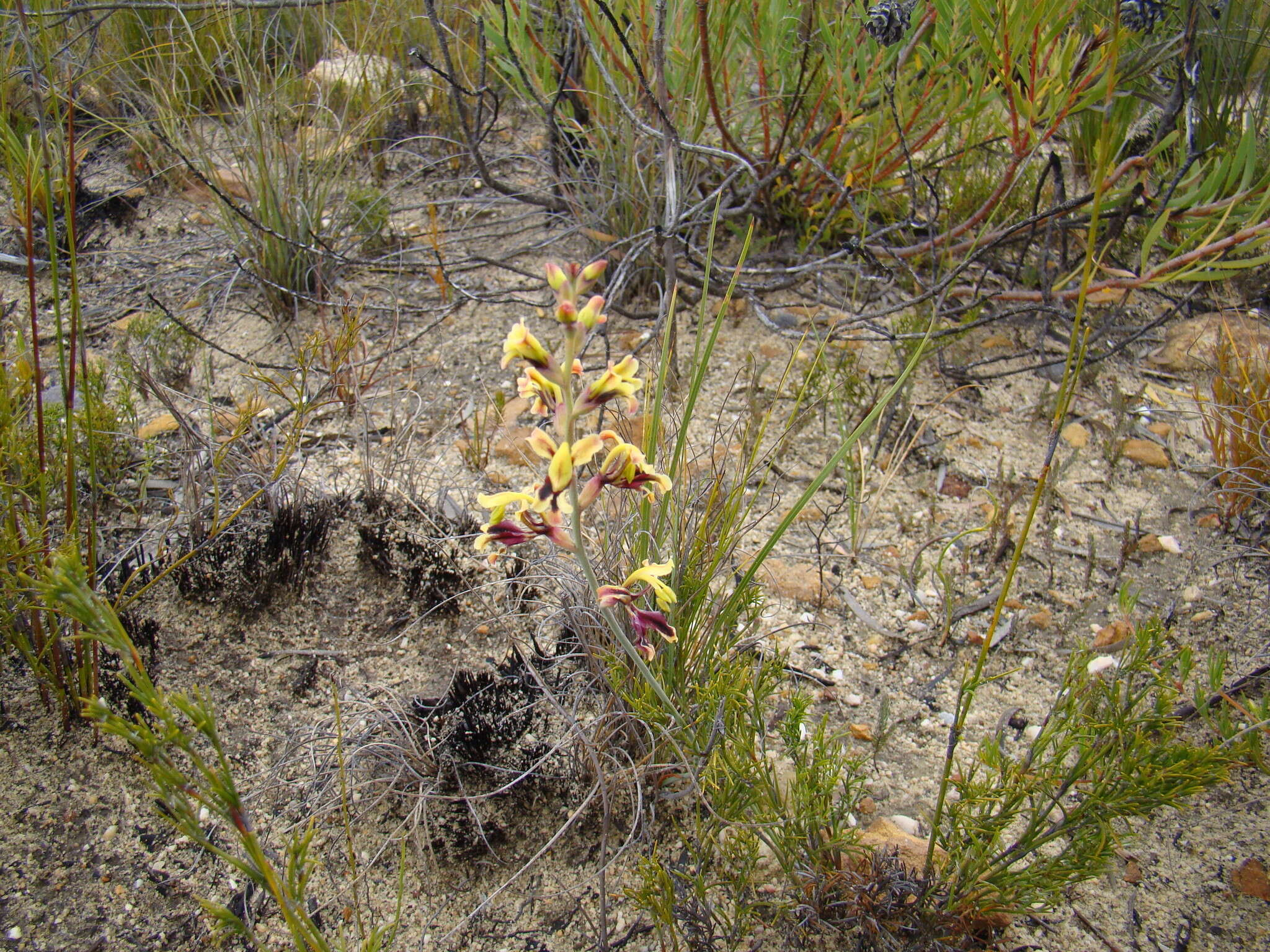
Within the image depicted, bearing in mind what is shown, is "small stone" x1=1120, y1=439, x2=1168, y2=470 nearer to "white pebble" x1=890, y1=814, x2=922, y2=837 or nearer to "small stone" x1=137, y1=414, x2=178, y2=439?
"white pebble" x1=890, y1=814, x2=922, y2=837

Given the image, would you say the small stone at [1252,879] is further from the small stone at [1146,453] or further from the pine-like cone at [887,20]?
the pine-like cone at [887,20]

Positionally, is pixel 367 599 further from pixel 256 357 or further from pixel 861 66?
pixel 861 66

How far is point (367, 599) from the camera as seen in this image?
211cm

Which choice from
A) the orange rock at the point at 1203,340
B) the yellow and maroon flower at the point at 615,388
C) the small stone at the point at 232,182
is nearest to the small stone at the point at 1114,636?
the orange rock at the point at 1203,340

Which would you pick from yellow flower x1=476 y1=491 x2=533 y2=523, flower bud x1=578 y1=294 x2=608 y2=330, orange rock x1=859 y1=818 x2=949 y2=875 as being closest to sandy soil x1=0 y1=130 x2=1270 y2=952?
orange rock x1=859 y1=818 x2=949 y2=875

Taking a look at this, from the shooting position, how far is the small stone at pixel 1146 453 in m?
2.56

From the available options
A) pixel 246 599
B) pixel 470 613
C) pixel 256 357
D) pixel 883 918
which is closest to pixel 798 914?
pixel 883 918

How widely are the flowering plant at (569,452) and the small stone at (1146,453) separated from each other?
2.05 metres

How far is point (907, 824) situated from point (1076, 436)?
160cm

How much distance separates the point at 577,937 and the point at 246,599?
115 centimetres

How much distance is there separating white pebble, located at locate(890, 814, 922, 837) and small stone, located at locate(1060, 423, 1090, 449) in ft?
4.96

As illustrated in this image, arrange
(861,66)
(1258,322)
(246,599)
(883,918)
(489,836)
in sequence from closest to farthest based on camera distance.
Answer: (883,918) → (489,836) → (246,599) → (861,66) → (1258,322)

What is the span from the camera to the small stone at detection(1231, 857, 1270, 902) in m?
1.50

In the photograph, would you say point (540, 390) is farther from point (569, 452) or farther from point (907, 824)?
Result: point (907, 824)
